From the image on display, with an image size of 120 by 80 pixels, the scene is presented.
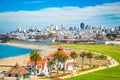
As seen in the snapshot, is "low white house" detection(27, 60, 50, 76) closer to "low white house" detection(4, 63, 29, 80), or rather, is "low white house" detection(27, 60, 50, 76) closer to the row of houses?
the row of houses

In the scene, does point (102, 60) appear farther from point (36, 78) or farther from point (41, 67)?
point (36, 78)

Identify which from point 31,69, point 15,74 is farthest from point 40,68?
point 15,74

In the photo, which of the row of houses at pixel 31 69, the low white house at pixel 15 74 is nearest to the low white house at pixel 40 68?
the row of houses at pixel 31 69

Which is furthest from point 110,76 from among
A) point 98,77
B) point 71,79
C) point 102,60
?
point 102,60

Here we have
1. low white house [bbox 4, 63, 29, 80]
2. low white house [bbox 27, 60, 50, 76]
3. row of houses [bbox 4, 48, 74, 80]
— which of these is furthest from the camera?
low white house [bbox 27, 60, 50, 76]

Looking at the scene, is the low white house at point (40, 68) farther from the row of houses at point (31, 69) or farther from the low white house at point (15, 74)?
the low white house at point (15, 74)

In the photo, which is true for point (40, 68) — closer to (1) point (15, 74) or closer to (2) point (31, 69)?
(2) point (31, 69)

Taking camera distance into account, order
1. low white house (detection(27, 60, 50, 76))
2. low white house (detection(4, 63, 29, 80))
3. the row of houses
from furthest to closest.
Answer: low white house (detection(27, 60, 50, 76)), the row of houses, low white house (detection(4, 63, 29, 80))

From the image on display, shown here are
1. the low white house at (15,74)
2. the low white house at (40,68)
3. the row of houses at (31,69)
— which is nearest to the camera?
the low white house at (15,74)

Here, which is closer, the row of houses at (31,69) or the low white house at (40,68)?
the row of houses at (31,69)

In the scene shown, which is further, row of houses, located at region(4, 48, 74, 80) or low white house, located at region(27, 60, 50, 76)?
low white house, located at region(27, 60, 50, 76)

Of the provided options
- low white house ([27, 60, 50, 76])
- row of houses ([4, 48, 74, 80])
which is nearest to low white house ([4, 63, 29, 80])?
row of houses ([4, 48, 74, 80])

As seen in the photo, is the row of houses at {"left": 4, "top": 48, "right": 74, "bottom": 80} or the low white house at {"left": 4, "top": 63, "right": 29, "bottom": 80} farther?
the row of houses at {"left": 4, "top": 48, "right": 74, "bottom": 80}
